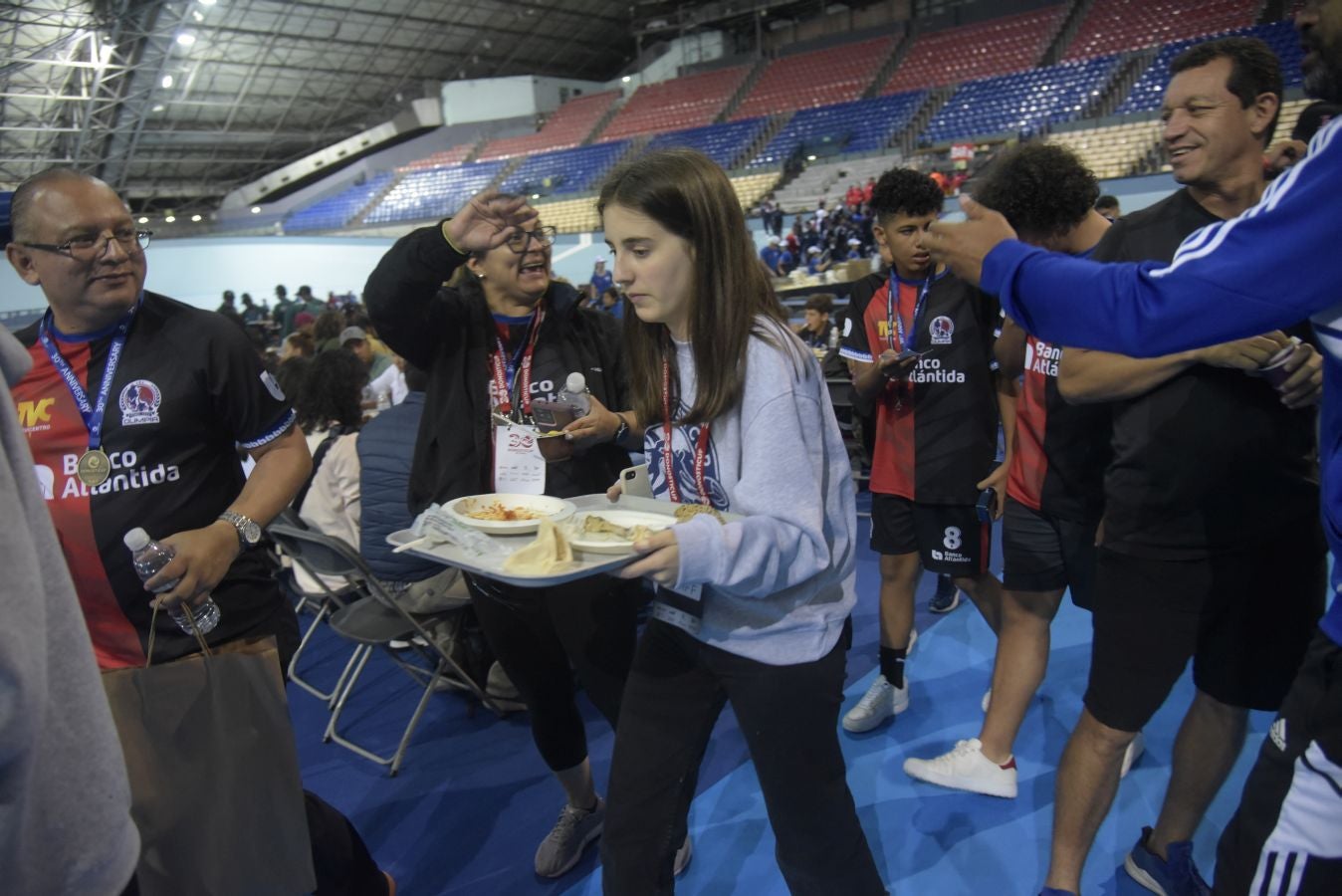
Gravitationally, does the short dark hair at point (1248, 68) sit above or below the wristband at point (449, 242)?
above

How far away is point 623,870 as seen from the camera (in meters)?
1.50

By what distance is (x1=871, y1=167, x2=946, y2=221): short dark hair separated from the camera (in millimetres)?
2646

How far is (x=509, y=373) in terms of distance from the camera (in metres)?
2.08

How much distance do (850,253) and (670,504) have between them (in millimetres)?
11434

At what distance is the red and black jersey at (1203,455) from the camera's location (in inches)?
61.4

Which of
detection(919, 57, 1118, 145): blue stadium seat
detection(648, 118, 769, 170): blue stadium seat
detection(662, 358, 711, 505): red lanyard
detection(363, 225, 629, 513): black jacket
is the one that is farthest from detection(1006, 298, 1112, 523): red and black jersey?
detection(648, 118, 769, 170): blue stadium seat

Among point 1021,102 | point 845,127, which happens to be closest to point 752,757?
point 1021,102

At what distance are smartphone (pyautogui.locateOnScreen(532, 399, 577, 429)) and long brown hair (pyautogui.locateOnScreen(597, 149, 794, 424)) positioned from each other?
407 millimetres

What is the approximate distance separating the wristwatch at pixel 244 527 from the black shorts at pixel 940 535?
6.38ft

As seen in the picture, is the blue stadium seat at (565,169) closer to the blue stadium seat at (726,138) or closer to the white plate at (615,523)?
the blue stadium seat at (726,138)

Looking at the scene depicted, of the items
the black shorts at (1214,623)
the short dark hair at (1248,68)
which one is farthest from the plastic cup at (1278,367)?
the short dark hair at (1248,68)

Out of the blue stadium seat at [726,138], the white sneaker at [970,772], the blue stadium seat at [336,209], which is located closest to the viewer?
the white sneaker at [970,772]

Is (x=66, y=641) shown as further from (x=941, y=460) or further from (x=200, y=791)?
(x=941, y=460)

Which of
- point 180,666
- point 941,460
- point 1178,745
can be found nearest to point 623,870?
point 180,666
